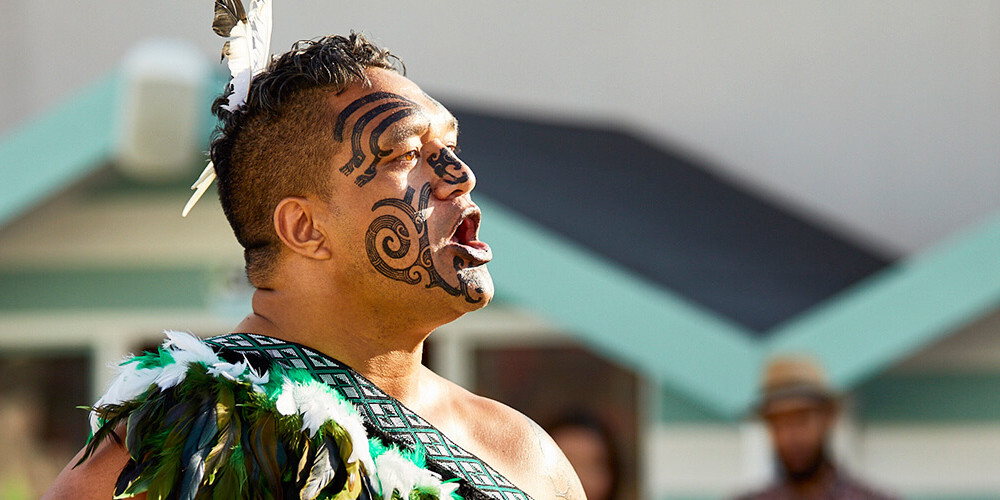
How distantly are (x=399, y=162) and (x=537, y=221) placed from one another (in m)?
4.37

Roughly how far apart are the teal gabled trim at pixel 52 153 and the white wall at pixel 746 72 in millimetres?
2882

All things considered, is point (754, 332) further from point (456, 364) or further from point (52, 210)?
point (52, 210)

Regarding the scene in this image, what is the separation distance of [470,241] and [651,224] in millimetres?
5850

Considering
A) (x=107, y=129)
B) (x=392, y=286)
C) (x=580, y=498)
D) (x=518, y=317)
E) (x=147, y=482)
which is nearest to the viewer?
(x=147, y=482)

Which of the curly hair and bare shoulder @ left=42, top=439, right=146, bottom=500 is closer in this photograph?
bare shoulder @ left=42, top=439, right=146, bottom=500

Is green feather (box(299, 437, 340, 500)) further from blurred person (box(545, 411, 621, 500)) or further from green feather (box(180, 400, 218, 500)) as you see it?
blurred person (box(545, 411, 621, 500))

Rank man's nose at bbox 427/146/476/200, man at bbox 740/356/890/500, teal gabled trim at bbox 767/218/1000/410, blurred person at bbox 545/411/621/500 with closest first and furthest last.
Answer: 1. man's nose at bbox 427/146/476/200
2. man at bbox 740/356/890/500
3. blurred person at bbox 545/411/621/500
4. teal gabled trim at bbox 767/218/1000/410

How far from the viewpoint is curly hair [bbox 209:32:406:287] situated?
6.70 ft

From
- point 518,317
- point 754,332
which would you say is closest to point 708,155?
point 518,317

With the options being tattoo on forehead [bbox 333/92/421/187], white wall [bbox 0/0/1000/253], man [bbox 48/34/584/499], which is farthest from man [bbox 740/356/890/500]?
white wall [bbox 0/0/1000/253]

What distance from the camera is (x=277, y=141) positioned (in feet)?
6.70

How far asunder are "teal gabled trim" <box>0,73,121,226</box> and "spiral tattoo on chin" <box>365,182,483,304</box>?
4.92 m

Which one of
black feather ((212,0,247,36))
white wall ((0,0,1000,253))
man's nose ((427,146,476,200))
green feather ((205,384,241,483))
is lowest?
green feather ((205,384,241,483))

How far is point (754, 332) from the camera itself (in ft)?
20.1
